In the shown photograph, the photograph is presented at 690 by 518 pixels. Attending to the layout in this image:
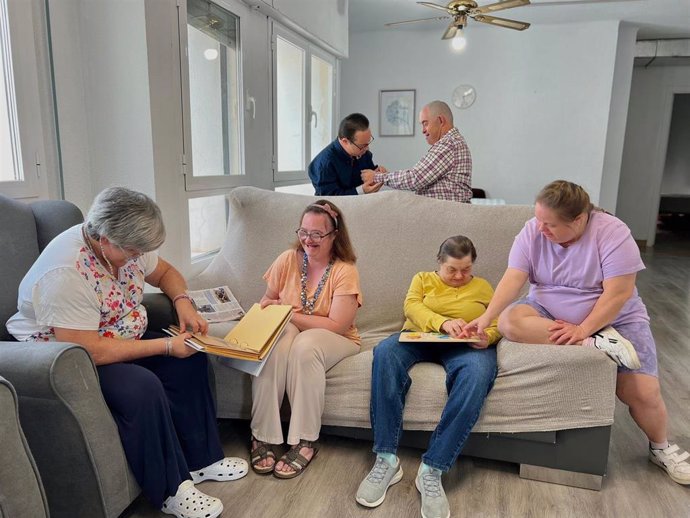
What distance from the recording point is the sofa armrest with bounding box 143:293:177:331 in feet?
6.25

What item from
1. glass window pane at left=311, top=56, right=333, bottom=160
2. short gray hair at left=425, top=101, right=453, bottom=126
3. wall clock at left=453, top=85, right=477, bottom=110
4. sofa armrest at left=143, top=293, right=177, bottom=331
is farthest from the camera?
wall clock at left=453, top=85, right=477, bottom=110

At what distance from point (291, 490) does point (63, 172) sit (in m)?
1.73

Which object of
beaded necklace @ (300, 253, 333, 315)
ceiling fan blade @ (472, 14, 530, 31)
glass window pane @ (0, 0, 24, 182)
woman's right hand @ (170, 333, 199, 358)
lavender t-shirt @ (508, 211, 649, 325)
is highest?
ceiling fan blade @ (472, 14, 530, 31)

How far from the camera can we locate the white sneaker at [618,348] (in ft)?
5.37

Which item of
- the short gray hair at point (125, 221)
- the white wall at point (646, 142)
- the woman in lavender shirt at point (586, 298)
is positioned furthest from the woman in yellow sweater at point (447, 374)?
the white wall at point (646, 142)

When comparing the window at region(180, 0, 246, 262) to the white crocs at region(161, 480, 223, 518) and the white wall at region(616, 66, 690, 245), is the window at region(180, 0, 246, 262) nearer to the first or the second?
the white crocs at region(161, 480, 223, 518)

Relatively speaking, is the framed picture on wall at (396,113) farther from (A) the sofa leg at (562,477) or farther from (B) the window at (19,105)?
(A) the sofa leg at (562,477)

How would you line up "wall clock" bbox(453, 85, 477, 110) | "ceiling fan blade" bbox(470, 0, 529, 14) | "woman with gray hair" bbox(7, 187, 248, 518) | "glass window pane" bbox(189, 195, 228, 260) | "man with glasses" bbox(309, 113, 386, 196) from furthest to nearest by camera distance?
1. "wall clock" bbox(453, 85, 477, 110)
2. "ceiling fan blade" bbox(470, 0, 529, 14)
3. "glass window pane" bbox(189, 195, 228, 260)
4. "man with glasses" bbox(309, 113, 386, 196)
5. "woman with gray hair" bbox(7, 187, 248, 518)

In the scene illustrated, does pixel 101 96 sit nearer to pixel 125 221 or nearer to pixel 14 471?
pixel 125 221

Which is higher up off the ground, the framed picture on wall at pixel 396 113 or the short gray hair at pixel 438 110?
the framed picture on wall at pixel 396 113

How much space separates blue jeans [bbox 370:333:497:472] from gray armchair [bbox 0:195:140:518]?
0.81m

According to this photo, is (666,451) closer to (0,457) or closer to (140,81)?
(0,457)

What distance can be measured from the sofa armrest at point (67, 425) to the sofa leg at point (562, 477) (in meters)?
1.34

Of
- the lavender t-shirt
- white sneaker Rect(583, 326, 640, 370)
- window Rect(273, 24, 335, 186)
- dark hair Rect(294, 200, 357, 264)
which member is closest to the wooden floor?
white sneaker Rect(583, 326, 640, 370)
